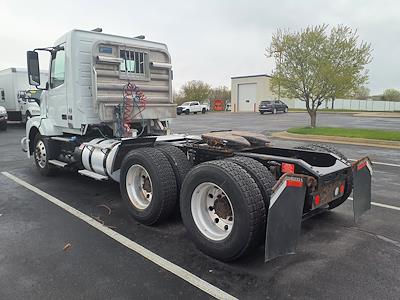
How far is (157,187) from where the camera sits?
14.9ft

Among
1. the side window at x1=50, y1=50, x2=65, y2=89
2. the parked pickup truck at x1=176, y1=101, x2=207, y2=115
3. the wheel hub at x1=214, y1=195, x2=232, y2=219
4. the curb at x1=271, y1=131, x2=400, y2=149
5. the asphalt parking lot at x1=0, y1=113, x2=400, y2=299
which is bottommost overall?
the asphalt parking lot at x1=0, y1=113, x2=400, y2=299

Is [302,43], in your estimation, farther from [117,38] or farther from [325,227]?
[325,227]

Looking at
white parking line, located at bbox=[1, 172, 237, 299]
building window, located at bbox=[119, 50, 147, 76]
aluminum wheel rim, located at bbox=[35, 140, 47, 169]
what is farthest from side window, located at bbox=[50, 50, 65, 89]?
white parking line, located at bbox=[1, 172, 237, 299]

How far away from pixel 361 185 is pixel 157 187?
2.64 meters

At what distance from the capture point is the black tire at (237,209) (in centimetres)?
345

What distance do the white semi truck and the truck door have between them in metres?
0.02

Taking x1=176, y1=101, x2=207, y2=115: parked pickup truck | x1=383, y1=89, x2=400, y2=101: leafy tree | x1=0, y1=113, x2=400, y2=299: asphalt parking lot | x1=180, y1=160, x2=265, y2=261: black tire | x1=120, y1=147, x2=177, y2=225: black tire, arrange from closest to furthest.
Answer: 1. x1=0, y1=113, x2=400, y2=299: asphalt parking lot
2. x1=180, y1=160, x2=265, y2=261: black tire
3. x1=120, y1=147, x2=177, y2=225: black tire
4. x1=176, y1=101, x2=207, y2=115: parked pickup truck
5. x1=383, y1=89, x2=400, y2=101: leafy tree

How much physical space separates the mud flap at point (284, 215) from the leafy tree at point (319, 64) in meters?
14.5

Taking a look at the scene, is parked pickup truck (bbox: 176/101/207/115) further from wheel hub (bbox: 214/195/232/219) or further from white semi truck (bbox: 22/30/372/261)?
wheel hub (bbox: 214/195/232/219)

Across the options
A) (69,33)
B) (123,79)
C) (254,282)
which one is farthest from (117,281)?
(69,33)

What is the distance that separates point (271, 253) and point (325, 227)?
1.76 meters

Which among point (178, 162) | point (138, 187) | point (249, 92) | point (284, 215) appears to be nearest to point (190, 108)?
point (249, 92)

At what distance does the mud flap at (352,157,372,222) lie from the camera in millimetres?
4363

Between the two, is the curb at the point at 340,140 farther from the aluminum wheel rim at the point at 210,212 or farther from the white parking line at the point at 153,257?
the white parking line at the point at 153,257
